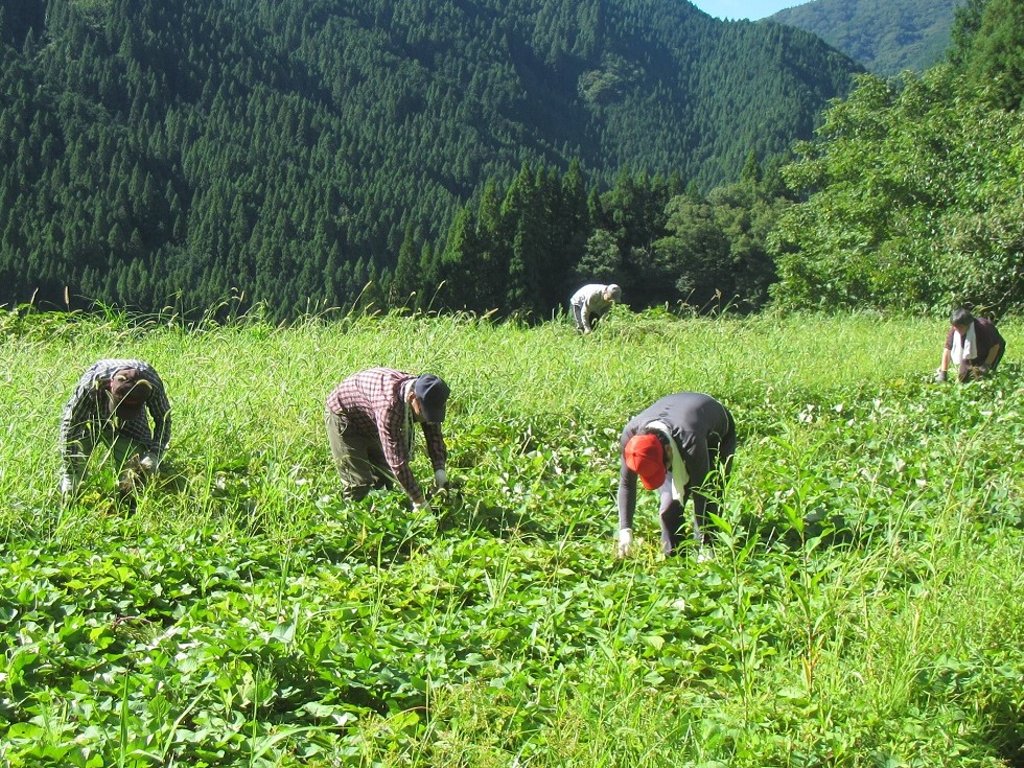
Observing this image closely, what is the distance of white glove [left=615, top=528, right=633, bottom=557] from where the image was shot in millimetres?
5465

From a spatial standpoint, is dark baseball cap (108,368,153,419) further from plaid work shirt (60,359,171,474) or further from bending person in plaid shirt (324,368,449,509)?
bending person in plaid shirt (324,368,449,509)

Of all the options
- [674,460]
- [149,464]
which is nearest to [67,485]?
[149,464]

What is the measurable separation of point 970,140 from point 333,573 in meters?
24.1

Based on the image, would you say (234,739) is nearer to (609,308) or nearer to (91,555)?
(91,555)

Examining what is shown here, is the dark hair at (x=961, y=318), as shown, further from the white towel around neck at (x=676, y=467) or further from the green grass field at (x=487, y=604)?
the white towel around neck at (x=676, y=467)

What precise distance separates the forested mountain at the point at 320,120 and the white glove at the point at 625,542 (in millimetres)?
51028

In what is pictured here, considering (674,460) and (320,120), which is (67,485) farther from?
(320,120)

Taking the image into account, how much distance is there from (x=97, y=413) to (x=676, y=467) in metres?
3.58

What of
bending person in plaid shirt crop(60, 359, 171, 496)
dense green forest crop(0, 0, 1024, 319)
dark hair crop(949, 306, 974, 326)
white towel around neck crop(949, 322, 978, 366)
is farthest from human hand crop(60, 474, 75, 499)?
white towel around neck crop(949, 322, 978, 366)

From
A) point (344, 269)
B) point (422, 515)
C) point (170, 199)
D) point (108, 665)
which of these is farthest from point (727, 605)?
point (170, 199)

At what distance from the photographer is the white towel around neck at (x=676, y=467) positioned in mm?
5277

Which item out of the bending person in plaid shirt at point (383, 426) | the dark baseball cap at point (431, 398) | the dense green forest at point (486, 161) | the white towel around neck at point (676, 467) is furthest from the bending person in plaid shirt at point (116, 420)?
the dense green forest at point (486, 161)

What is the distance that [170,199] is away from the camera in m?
98.7

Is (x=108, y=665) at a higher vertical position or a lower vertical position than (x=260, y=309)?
lower
